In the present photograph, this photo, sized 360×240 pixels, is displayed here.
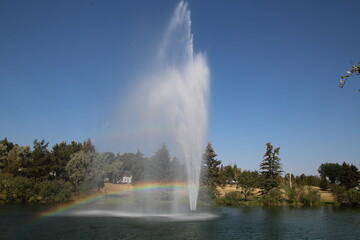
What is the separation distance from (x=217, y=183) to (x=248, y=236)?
39.8m

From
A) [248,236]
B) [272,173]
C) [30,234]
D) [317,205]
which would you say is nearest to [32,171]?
[30,234]

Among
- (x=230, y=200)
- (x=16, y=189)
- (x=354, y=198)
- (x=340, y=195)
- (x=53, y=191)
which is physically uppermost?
(x=340, y=195)

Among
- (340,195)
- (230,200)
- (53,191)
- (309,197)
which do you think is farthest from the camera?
(53,191)

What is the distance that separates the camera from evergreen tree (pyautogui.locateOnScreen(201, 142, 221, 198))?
63.5 meters

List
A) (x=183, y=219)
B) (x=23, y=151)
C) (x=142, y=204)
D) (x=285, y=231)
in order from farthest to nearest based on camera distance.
Answer: (x=23, y=151), (x=142, y=204), (x=183, y=219), (x=285, y=231)

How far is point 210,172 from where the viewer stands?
64.3m

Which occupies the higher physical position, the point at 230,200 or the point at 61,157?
the point at 61,157

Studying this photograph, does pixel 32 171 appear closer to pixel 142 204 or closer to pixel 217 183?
pixel 142 204

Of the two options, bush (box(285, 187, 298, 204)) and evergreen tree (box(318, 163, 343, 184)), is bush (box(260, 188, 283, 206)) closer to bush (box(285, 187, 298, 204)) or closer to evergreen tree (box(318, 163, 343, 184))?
bush (box(285, 187, 298, 204))

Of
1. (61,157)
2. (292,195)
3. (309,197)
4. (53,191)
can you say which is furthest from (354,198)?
(61,157)

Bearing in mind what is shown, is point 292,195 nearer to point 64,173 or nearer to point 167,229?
point 167,229

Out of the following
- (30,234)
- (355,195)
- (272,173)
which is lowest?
(30,234)

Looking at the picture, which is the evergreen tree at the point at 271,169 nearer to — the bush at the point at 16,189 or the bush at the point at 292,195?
the bush at the point at 292,195

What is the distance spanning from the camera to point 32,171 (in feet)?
238
